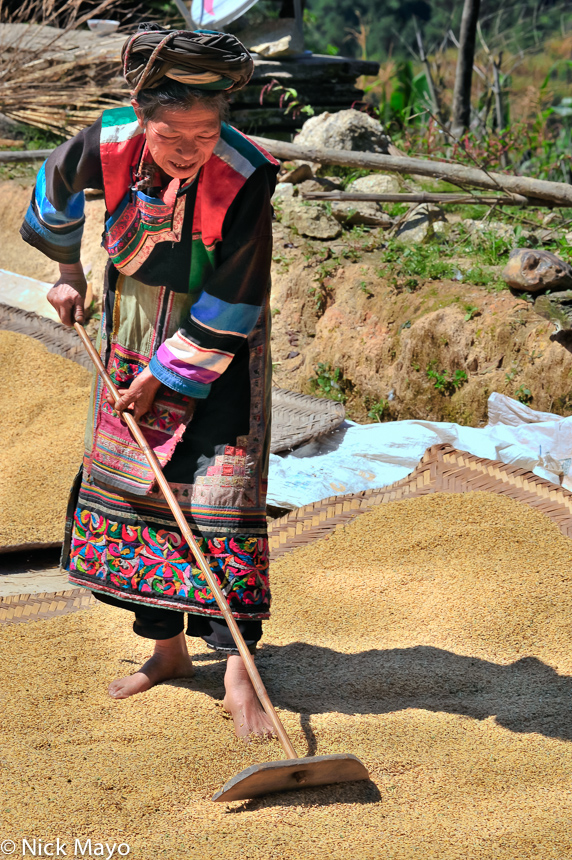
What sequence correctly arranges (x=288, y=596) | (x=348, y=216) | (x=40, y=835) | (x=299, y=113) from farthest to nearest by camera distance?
(x=299, y=113) < (x=348, y=216) < (x=288, y=596) < (x=40, y=835)

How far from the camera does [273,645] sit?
7.75 ft

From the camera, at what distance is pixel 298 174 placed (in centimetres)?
514

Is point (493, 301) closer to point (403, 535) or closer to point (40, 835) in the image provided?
point (403, 535)

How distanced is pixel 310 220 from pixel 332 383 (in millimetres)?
1097

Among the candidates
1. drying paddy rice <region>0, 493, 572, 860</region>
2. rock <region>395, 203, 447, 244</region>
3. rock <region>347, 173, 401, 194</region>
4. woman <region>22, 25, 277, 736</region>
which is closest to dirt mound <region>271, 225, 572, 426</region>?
rock <region>395, 203, 447, 244</region>

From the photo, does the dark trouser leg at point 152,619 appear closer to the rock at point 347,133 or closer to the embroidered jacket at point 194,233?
the embroidered jacket at point 194,233

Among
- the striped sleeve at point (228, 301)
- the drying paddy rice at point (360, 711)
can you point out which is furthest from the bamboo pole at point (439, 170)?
the striped sleeve at point (228, 301)

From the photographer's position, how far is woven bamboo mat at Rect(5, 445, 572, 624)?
2.94 meters

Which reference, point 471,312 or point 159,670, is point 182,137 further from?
point 471,312

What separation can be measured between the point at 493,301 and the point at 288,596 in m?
1.90

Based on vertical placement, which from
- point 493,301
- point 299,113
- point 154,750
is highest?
point 299,113

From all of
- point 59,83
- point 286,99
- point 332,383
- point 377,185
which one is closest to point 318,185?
point 377,185

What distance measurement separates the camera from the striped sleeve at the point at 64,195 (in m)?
1.83

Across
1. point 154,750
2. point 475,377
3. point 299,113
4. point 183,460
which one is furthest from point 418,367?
point 299,113
